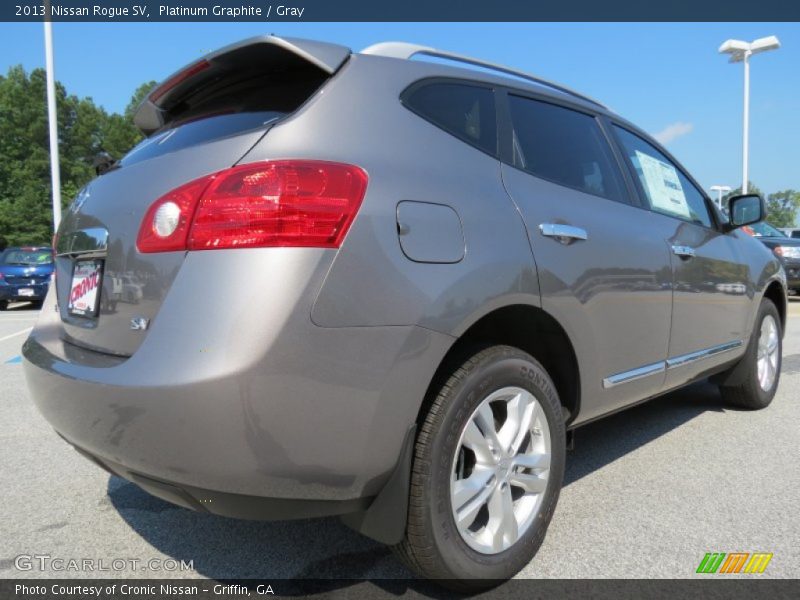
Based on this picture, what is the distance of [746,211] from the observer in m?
3.79

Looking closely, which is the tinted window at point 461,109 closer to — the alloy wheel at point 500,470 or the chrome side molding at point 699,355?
the alloy wheel at point 500,470

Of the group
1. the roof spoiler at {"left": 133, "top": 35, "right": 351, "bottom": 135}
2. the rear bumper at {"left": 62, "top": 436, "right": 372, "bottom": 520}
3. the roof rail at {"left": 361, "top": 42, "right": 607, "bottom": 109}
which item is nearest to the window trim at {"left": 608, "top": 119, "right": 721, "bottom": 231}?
the roof rail at {"left": 361, "top": 42, "right": 607, "bottom": 109}

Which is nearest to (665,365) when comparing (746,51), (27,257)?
(27,257)

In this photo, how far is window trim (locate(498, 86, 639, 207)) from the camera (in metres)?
2.33

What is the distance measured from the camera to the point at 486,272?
1934 mm

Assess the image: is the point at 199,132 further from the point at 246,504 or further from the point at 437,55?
the point at 246,504

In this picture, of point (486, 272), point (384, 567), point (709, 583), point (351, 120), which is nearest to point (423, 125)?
point (351, 120)

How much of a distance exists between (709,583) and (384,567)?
1.08 metres

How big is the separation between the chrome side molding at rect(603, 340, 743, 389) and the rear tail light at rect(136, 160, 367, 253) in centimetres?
144

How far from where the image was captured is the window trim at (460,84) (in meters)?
2.01

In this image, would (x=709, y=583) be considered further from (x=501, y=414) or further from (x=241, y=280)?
(x=241, y=280)

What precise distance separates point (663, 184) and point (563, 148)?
980 mm

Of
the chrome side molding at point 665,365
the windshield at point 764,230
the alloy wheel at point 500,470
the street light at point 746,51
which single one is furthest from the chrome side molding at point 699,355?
the street light at point 746,51

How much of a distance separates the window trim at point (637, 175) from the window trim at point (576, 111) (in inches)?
2.3
